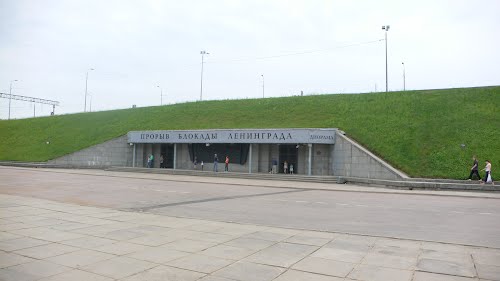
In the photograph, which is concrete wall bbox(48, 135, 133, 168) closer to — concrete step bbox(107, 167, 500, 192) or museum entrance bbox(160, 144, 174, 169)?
museum entrance bbox(160, 144, 174, 169)

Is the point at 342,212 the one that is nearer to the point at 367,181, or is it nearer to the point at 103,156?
the point at 367,181

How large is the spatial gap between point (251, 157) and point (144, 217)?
21.1 m

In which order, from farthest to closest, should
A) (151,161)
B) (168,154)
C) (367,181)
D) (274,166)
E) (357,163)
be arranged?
(168,154) → (151,161) → (274,166) → (357,163) → (367,181)

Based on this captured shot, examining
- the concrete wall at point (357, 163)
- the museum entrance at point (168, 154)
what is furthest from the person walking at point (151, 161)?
the concrete wall at point (357, 163)

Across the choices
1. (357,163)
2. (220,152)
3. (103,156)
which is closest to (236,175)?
(220,152)

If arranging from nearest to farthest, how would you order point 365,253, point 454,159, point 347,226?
point 365,253
point 347,226
point 454,159

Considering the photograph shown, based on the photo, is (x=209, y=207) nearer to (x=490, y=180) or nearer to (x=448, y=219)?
(x=448, y=219)

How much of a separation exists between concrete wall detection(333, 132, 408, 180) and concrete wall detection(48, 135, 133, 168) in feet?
68.8

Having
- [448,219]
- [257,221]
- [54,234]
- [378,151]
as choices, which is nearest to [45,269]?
[54,234]

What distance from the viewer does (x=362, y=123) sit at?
31.6 m

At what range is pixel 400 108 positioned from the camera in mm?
32906

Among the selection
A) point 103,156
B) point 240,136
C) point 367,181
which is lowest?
point 367,181

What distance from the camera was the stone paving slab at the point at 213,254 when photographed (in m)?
5.66

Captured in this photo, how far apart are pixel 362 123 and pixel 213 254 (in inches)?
1057
